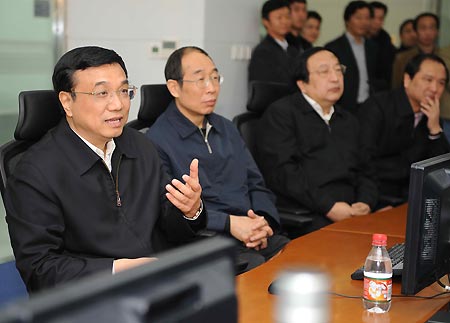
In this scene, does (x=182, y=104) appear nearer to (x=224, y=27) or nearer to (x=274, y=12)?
(x=224, y=27)

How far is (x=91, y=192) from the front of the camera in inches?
90.0

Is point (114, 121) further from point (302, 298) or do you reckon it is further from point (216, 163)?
point (302, 298)

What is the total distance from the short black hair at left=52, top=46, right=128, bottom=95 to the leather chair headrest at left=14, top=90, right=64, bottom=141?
0.21ft

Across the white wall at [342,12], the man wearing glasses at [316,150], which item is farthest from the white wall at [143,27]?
the white wall at [342,12]

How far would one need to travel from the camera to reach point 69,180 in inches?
88.9

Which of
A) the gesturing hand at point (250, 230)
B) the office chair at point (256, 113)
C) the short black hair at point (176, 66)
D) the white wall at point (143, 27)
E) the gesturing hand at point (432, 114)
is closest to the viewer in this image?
the gesturing hand at point (250, 230)

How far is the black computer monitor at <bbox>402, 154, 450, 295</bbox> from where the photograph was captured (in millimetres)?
1822

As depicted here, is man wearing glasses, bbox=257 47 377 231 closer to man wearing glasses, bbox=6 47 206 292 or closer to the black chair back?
the black chair back

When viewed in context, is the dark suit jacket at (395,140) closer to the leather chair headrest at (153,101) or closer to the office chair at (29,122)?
the leather chair headrest at (153,101)

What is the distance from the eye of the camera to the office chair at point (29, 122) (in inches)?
93.7

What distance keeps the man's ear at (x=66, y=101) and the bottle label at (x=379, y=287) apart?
42.8 inches

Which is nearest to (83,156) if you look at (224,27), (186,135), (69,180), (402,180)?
(69,180)

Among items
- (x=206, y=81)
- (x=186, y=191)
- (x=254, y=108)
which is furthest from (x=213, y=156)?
(x=186, y=191)

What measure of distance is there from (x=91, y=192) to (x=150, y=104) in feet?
3.24
